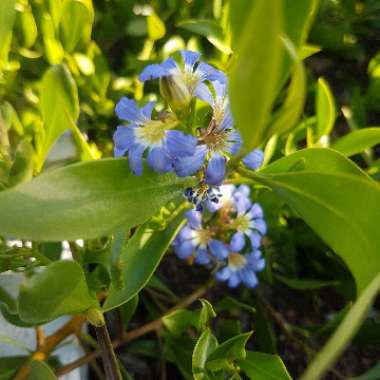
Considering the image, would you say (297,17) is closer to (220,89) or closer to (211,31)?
(220,89)

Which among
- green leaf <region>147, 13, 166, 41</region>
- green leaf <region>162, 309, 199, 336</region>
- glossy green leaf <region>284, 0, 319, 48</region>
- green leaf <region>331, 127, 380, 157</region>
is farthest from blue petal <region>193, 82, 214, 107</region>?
green leaf <region>147, 13, 166, 41</region>

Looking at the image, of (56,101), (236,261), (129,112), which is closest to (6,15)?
(56,101)

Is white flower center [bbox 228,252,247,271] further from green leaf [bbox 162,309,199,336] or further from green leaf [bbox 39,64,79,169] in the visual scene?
green leaf [bbox 39,64,79,169]

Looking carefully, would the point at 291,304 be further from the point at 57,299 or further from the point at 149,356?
the point at 57,299

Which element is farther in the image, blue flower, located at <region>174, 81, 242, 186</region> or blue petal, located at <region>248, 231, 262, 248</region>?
blue petal, located at <region>248, 231, 262, 248</region>

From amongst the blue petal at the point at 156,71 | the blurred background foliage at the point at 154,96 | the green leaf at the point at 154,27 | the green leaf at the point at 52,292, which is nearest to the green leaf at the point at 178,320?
the blurred background foliage at the point at 154,96

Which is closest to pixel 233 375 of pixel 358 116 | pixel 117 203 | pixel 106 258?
pixel 106 258

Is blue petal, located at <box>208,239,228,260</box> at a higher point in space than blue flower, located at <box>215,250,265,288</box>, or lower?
higher
